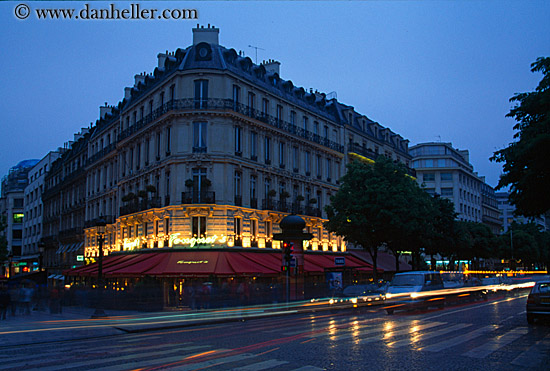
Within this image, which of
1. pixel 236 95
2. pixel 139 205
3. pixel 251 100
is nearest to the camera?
pixel 236 95

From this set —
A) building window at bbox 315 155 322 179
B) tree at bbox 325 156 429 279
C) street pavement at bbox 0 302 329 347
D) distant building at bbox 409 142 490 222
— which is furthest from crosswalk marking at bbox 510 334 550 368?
distant building at bbox 409 142 490 222

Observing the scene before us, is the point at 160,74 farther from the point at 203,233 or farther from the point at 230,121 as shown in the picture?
the point at 203,233

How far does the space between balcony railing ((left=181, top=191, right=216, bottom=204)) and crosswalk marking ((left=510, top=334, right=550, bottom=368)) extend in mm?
24969

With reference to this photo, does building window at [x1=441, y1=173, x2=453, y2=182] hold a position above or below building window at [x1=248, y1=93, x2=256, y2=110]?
above

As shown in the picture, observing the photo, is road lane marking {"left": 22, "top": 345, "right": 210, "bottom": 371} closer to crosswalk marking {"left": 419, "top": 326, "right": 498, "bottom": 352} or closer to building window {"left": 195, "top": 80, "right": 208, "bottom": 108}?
crosswalk marking {"left": 419, "top": 326, "right": 498, "bottom": 352}

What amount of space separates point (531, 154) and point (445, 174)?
79.8 metres

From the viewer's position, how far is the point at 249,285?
1128 inches

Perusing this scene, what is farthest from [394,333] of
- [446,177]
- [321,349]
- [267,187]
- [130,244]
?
[446,177]

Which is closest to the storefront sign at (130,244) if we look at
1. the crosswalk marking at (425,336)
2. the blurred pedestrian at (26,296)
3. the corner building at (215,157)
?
the corner building at (215,157)

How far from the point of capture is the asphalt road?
33.5 ft

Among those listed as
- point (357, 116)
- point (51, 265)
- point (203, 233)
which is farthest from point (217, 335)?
point (51, 265)

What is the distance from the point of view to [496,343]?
12.8 m

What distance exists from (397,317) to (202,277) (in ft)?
52.8

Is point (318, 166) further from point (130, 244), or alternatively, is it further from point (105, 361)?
point (105, 361)
